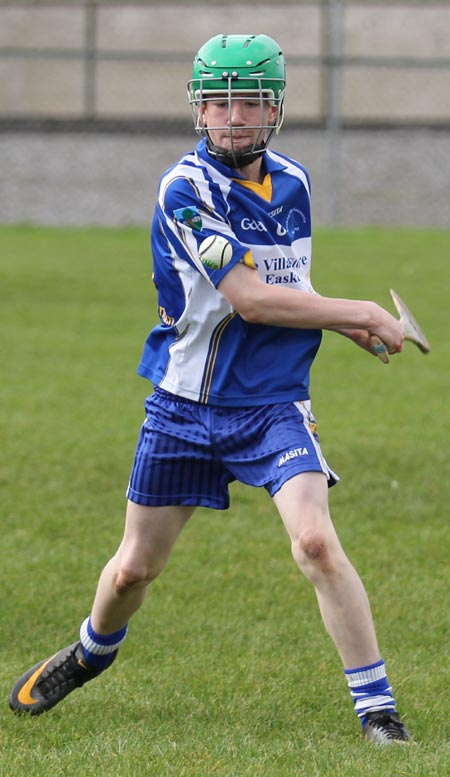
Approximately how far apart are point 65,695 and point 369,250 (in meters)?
13.7

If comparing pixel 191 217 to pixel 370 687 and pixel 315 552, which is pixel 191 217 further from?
pixel 370 687

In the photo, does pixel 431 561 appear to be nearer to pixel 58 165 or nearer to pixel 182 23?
pixel 58 165

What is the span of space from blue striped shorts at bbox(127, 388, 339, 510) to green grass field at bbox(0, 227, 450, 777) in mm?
729

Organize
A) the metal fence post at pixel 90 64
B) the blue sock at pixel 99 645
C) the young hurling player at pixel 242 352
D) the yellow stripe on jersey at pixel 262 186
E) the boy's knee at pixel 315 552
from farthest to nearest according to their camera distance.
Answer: the metal fence post at pixel 90 64 → the blue sock at pixel 99 645 → the yellow stripe on jersey at pixel 262 186 → the young hurling player at pixel 242 352 → the boy's knee at pixel 315 552

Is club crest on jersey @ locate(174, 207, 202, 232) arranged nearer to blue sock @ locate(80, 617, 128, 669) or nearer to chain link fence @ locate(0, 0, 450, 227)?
blue sock @ locate(80, 617, 128, 669)

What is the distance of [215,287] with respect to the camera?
400 centimetres

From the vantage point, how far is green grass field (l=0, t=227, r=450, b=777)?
3.99 m

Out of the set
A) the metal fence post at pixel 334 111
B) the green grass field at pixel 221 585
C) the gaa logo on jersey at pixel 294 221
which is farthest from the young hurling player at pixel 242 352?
the metal fence post at pixel 334 111

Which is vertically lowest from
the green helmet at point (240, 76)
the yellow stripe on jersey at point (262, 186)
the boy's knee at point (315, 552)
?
the boy's knee at point (315, 552)

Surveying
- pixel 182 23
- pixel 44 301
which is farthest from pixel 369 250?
pixel 182 23

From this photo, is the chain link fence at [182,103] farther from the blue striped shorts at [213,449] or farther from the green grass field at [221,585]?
the blue striped shorts at [213,449]

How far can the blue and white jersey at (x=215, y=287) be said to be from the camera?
4.06 m

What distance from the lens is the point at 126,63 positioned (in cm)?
2414

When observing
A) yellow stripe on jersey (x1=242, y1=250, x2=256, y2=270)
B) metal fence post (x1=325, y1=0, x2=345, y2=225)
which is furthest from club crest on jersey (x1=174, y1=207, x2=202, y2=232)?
metal fence post (x1=325, y1=0, x2=345, y2=225)
